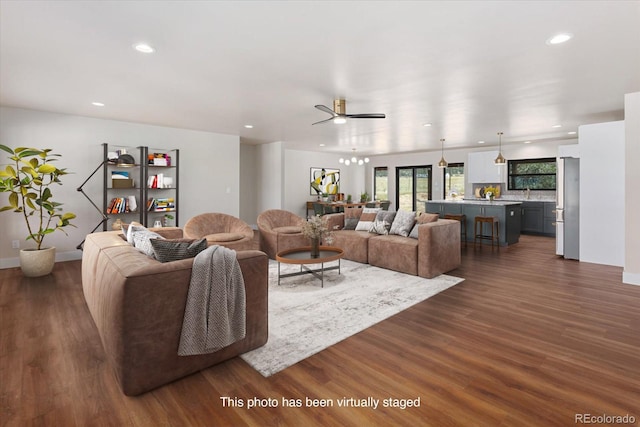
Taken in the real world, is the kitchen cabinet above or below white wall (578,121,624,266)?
above

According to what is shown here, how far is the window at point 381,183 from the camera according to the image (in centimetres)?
1191

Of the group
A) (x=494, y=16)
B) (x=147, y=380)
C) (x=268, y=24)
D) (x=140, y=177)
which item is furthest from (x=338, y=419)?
(x=140, y=177)

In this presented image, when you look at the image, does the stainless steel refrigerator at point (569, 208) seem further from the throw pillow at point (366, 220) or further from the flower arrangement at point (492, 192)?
the throw pillow at point (366, 220)

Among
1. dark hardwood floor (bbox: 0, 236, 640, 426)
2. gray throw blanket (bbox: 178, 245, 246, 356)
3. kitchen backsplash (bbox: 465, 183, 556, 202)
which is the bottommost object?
dark hardwood floor (bbox: 0, 236, 640, 426)

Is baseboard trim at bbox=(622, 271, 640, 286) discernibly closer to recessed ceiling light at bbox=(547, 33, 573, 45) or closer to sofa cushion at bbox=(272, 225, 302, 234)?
recessed ceiling light at bbox=(547, 33, 573, 45)

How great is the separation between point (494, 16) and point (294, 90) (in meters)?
2.34

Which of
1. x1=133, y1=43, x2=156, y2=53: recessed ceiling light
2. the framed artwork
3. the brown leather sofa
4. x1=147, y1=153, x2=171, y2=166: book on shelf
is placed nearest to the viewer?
the brown leather sofa

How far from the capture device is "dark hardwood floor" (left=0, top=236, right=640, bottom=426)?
1817mm

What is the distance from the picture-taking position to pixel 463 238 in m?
7.56

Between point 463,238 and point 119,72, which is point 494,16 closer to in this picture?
point 119,72

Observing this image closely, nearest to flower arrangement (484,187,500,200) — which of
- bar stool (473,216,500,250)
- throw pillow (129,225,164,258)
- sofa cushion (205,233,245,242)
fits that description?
bar stool (473,216,500,250)

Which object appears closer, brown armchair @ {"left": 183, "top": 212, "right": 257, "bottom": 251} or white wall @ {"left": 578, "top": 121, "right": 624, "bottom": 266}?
white wall @ {"left": 578, "top": 121, "right": 624, "bottom": 266}

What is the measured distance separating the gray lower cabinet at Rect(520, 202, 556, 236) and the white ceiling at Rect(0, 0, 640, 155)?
3.24 meters

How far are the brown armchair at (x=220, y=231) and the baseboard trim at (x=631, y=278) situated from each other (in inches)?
207
